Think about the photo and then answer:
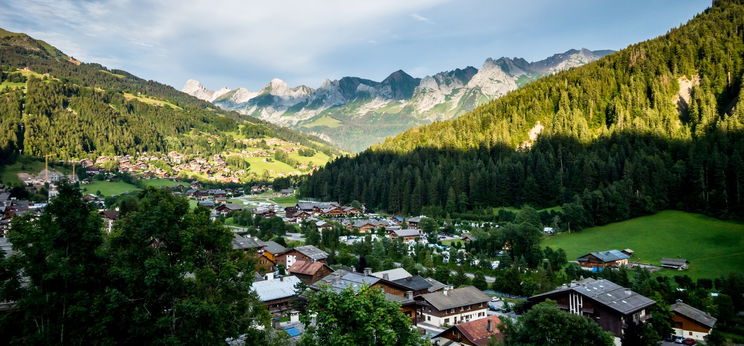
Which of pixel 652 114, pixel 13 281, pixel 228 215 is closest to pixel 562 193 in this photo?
pixel 652 114

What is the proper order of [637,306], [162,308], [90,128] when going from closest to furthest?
[162,308], [637,306], [90,128]

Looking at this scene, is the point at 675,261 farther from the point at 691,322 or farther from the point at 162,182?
the point at 162,182

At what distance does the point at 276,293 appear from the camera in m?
41.8

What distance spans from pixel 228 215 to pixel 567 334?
85916 mm

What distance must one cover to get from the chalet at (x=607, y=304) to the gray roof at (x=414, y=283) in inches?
473

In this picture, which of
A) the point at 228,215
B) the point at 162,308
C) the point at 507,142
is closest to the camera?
the point at 162,308

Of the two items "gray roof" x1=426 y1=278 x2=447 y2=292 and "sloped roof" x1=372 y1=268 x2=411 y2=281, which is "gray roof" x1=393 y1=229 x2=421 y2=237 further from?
"gray roof" x1=426 y1=278 x2=447 y2=292

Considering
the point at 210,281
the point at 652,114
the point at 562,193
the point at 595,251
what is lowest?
the point at 595,251

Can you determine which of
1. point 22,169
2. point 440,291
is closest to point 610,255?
point 440,291

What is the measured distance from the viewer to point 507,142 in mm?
121062

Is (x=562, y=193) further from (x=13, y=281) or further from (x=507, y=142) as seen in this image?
(x=13, y=281)

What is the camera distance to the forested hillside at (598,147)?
250 ft

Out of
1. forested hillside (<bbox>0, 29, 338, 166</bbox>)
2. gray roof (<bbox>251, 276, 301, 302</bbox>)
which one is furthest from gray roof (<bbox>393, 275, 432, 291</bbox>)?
forested hillside (<bbox>0, 29, 338, 166</bbox>)

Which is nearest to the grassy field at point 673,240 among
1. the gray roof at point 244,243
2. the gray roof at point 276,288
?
the gray roof at point 276,288
